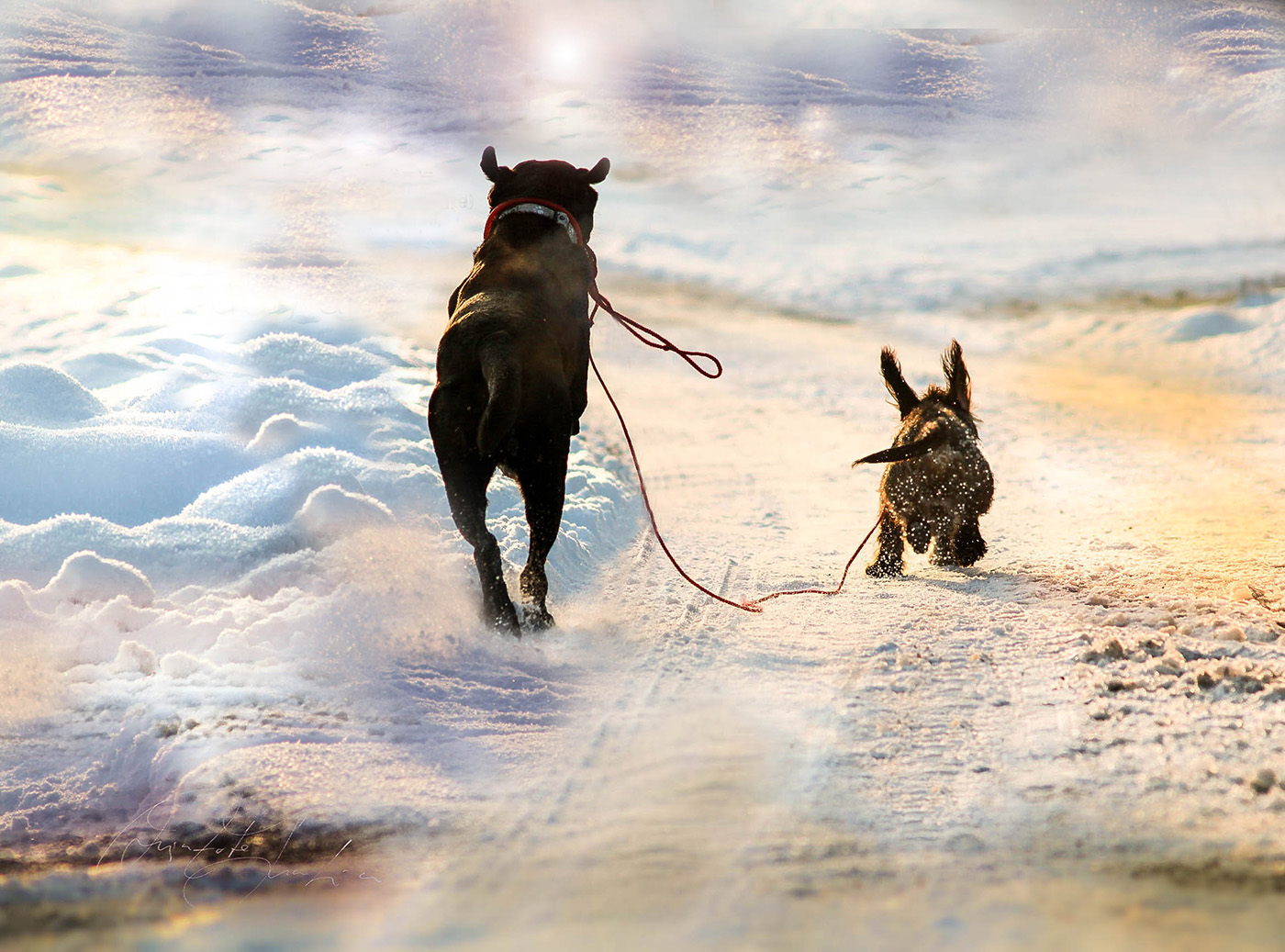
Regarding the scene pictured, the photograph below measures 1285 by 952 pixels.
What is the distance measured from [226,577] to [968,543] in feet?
13.2

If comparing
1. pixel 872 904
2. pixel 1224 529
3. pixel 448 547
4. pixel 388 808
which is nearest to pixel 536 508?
pixel 448 547

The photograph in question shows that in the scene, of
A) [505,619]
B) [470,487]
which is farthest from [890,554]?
[470,487]

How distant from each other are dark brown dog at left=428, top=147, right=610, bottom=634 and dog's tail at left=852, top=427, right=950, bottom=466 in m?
1.70

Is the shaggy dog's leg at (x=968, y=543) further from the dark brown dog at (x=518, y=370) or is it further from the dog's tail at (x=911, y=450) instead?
the dark brown dog at (x=518, y=370)

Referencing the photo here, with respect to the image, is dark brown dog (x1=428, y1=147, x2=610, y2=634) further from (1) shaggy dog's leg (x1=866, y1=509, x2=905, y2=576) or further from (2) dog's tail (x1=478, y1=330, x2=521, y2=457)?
(1) shaggy dog's leg (x1=866, y1=509, x2=905, y2=576)

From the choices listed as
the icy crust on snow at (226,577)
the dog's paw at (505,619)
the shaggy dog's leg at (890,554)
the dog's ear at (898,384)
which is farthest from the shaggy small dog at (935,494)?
the dog's paw at (505,619)

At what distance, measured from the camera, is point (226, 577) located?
5016 mm

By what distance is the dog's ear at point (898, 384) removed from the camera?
642cm

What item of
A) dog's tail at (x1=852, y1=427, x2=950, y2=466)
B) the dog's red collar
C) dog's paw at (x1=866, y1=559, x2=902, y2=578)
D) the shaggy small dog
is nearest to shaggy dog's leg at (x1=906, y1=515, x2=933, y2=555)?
the shaggy small dog

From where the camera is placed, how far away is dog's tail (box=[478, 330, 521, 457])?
4.25m

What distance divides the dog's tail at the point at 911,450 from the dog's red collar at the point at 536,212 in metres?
Result: 1.95

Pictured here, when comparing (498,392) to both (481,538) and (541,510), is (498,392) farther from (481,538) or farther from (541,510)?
(541,510)
